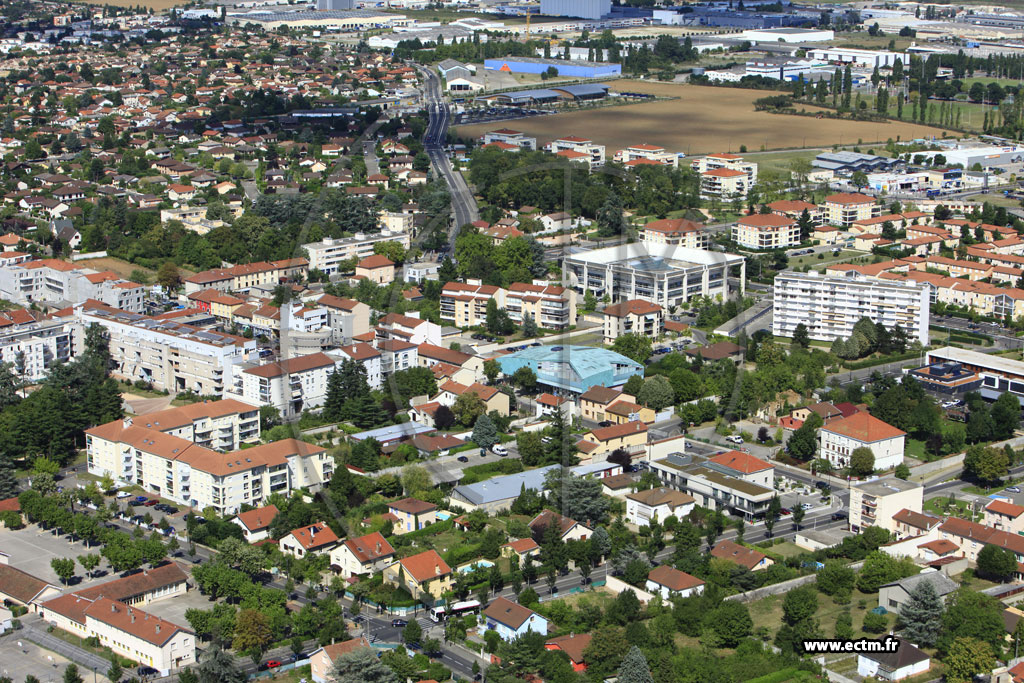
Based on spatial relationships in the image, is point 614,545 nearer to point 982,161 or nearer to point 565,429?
point 565,429

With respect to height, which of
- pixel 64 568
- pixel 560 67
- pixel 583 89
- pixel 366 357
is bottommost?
pixel 64 568

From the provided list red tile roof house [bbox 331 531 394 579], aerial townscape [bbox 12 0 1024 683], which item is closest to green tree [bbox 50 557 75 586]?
aerial townscape [bbox 12 0 1024 683]

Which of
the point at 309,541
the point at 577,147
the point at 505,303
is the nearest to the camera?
the point at 309,541

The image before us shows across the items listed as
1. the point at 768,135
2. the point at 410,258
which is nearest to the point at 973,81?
the point at 768,135

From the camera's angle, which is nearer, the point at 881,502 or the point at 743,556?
the point at 743,556

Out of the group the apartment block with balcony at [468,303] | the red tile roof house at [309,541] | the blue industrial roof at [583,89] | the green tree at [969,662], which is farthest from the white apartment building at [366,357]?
the blue industrial roof at [583,89]

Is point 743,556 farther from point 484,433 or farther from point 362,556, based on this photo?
point 484,433

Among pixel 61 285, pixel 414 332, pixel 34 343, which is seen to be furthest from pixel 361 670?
pixel 61 285
